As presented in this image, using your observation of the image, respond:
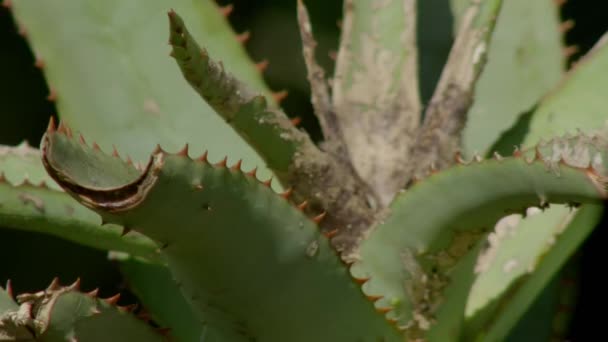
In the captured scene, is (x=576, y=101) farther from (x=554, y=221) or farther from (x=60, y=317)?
(x=60, y=317)

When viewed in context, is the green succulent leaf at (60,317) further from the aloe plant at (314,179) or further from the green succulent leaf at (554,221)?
the green succulent leaf at (554,221)

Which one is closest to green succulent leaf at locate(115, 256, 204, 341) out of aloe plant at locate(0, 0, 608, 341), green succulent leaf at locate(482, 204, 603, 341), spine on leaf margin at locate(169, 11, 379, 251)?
aloe plant at locate(0, 0, 608, 341)

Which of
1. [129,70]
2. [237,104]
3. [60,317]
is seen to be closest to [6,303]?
[60,317]

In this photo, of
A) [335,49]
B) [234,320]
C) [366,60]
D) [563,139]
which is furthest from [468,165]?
[335,49]

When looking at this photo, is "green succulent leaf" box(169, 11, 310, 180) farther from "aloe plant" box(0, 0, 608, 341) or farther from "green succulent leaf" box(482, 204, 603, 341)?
"green succulent leaf" box(482, 204, 603, 341)

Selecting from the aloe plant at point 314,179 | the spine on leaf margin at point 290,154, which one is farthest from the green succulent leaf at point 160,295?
the spine on leaf margin at point 290,154

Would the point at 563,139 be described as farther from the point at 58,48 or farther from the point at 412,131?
the point at 58,48
